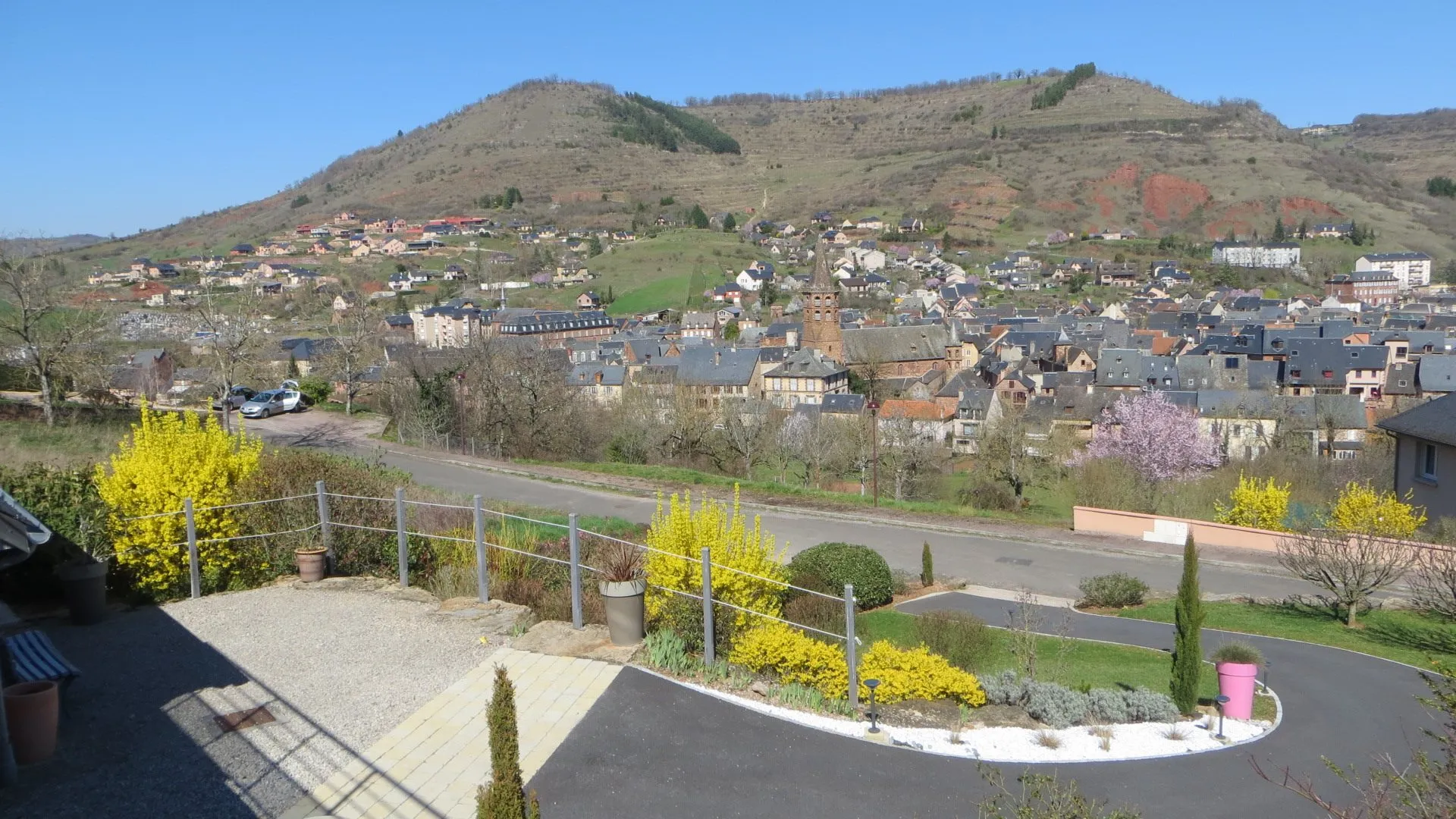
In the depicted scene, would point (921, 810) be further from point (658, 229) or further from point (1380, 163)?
point (1380, 163)

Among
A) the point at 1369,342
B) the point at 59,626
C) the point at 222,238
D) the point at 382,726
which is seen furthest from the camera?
the point at 222,238

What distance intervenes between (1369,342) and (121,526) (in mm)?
75412

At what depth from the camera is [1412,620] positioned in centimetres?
1322

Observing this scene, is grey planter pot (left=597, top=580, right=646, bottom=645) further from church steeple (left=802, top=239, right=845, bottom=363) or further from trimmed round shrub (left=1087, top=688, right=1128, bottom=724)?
church steeple (left=802, top=239, right=845, bottom=363)

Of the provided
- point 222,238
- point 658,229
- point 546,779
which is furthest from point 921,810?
point 222,238

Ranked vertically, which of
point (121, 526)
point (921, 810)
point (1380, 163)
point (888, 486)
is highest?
point (1380, 163)

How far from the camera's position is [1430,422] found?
1789 centimetres

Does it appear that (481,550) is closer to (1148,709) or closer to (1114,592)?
(1148,709)

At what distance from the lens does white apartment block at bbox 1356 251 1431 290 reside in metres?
111

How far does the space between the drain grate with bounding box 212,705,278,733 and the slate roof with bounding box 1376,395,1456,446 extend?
19732mm

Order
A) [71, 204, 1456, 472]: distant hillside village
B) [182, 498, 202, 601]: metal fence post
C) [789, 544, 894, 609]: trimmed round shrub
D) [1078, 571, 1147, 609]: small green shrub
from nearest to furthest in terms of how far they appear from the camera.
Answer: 1. [182, 498, 202, 601]: metal fence post
2. [789, 544, 894, 609]: trimmed round shrub
3. [1078, 571, 1147, 609]: small green shrub
4. [71, 204, 1456, 472]: distant hillside village

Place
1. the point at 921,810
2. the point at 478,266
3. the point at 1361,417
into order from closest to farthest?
the point at 921,810 < the point at 1361,417 < the point at 478,266

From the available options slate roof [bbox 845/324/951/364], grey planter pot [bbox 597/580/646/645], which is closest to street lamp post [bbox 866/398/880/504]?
grey planter pot [bbox 597/580/646/645]

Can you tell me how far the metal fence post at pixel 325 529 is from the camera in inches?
371
